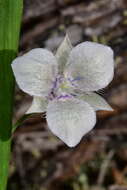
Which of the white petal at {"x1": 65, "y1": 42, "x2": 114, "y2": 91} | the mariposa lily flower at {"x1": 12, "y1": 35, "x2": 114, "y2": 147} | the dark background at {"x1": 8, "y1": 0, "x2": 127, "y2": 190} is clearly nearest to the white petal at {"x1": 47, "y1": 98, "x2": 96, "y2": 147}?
the mariposa lily flower at {"x1": 12, "y1": 35, "x2": 114, "y2": 147}

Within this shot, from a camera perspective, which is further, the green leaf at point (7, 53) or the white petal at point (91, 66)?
the white petal at point (91, 66)

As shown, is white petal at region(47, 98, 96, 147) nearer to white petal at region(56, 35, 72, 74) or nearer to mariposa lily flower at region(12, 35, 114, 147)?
mariposa lily flower at region(12, 35, 114, 147)

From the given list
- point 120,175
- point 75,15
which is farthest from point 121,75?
point 120,175

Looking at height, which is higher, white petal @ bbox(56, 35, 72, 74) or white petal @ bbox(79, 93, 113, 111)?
white petal @ bbox(56, 35, 72, 74)

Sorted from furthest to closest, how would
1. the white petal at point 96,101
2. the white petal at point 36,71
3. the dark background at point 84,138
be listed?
1. the dark background at point 84,138
2. the white petal at point 96,101
3. the white petal at point 36,71

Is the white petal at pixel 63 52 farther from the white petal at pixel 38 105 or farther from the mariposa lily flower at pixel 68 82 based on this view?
the white petal at pixel 38 105

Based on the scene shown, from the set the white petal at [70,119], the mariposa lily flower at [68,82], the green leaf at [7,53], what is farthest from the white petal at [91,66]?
the green leaf at [7,53]
